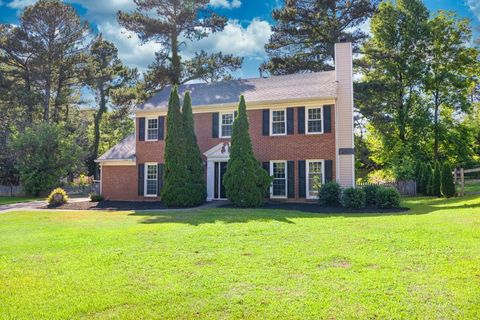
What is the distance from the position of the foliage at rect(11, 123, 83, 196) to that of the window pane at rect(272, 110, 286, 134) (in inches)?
711

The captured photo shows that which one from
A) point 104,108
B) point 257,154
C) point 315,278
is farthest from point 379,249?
point 104,108

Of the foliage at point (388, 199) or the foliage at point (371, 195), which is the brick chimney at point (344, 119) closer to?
the foliage at point (371, 195)

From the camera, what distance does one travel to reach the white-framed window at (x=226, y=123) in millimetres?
20069

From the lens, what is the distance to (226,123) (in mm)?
20188

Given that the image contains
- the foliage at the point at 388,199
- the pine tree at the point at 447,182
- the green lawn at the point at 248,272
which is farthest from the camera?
the pine tree at the point at 447,182

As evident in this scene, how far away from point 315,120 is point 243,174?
4.80 meters

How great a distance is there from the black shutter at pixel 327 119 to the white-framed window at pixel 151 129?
30.9 feet

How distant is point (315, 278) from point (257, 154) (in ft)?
45.5

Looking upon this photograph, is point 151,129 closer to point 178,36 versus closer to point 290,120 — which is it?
point 290,120

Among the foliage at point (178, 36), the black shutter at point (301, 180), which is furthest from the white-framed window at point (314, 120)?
the foliage at point (178, 36)

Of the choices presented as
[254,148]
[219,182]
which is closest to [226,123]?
[254,148]

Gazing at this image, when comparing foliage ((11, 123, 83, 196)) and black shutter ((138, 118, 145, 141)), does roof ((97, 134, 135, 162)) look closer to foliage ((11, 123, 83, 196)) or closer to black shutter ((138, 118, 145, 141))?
black shutter ((138, 118, 145, 141))

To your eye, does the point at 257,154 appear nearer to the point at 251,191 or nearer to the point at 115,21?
the point at 251,191

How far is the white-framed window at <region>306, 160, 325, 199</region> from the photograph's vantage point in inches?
711
